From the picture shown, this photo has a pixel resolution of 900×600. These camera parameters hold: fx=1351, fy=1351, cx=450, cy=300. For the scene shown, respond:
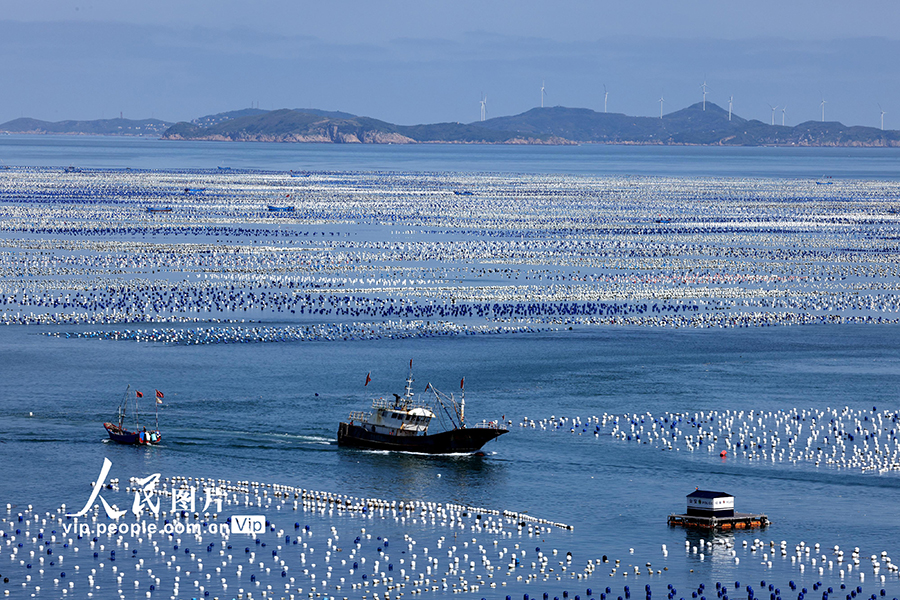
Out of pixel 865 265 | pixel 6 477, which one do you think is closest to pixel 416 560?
pixel 6 477

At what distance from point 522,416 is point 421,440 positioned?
9277 millimetres

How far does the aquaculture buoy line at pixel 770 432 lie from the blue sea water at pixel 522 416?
4.00ft

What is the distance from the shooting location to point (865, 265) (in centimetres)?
16850

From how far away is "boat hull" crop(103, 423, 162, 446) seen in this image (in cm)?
7750

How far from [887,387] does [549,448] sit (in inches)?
1253

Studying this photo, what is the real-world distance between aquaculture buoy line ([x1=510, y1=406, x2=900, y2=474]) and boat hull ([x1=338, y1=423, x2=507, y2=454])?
21.2 ft

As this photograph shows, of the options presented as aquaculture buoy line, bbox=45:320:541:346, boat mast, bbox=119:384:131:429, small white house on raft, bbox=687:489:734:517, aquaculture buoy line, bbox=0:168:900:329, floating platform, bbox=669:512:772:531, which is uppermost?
aquaculture buoy line, bbox=0:168:900:329

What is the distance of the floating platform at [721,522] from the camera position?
6388 cm

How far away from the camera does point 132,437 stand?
7750 cm

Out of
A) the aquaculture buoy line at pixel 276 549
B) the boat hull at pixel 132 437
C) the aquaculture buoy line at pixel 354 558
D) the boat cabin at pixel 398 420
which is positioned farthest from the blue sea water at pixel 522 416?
the boat cabin at pixel 398 420

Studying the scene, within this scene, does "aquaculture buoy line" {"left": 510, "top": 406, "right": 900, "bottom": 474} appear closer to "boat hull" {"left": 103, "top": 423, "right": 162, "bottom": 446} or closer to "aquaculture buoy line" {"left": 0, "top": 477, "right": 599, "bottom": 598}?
"aquaculture buoy line" {"left": 0, "top": 477, "right": 599, "bottom": 598}

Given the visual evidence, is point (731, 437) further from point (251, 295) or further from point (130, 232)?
point (130, 232)

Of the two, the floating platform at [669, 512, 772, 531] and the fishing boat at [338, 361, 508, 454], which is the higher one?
the fishing boat at [338, 361, 508, 454]

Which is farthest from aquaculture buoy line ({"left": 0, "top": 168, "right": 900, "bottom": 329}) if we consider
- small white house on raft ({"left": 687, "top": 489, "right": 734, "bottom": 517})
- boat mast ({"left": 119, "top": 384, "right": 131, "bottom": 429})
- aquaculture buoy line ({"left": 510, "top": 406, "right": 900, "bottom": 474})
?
small white house on raft ({"left": 687, "top": 489, "right": 734, "bottom": 517})
